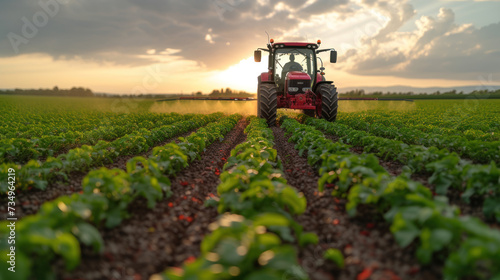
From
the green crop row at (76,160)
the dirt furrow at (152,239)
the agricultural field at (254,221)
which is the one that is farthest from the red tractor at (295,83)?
the dirt furrow at (152,239)

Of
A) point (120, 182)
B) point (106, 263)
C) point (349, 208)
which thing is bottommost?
point (106, 263)

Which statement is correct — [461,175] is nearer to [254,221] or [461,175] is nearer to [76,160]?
[254,221]

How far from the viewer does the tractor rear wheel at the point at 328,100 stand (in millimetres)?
14109

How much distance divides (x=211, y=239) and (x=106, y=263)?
4.43 ft

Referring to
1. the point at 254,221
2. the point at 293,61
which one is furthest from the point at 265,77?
the point at 254,221

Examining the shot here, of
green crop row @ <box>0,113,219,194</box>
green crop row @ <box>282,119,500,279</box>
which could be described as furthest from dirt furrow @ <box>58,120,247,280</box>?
green crop row @ <box>0,113,219,194</box>

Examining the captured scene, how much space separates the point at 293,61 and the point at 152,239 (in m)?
13.2

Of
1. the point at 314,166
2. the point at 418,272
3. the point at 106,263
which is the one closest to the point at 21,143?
the point at 106,263

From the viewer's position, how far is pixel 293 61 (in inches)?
608

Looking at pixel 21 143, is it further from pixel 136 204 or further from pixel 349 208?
pixel 349 208

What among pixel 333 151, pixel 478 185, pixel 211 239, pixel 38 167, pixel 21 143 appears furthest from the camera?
pixel 21 143

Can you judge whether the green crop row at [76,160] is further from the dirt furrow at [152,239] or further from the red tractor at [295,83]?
the red tractor at [295,83]

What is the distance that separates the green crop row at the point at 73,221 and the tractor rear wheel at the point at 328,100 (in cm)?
1018

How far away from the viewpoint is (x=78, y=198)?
340cm
